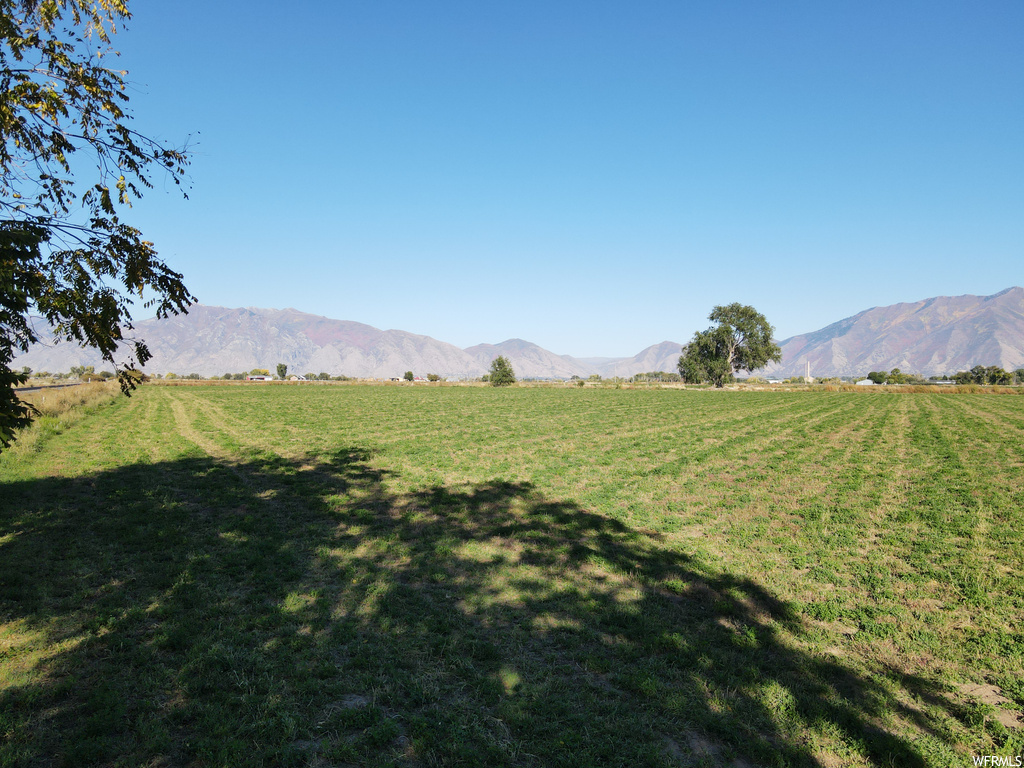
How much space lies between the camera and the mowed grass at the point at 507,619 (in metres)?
3.93

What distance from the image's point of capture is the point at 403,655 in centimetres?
508

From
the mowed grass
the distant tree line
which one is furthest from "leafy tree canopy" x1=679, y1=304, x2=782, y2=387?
the mowed grass

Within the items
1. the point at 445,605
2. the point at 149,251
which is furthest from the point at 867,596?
the point at 149,251

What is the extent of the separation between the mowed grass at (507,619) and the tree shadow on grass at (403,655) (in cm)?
3

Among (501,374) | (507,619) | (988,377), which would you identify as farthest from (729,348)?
(507,619)

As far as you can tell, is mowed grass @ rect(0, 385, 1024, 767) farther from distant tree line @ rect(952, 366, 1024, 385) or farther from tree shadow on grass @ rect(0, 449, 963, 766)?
distant tree line @ rect(952, 366, 1024, 385)

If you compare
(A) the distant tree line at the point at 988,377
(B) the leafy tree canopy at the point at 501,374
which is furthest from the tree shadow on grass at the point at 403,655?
(A) the distant tree line at the point at 988,377

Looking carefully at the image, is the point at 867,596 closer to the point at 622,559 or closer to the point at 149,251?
the point at 622,559

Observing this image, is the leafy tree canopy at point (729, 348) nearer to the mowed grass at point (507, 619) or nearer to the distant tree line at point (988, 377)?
the distant tree line at point (988, 377)

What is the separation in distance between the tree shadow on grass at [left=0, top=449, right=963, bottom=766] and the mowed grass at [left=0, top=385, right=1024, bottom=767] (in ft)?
0.10

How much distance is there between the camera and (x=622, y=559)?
25.6 ft

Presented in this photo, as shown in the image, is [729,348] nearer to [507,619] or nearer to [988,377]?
[988,377]

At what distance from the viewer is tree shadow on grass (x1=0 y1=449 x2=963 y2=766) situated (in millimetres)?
3832

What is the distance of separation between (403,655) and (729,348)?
112m
